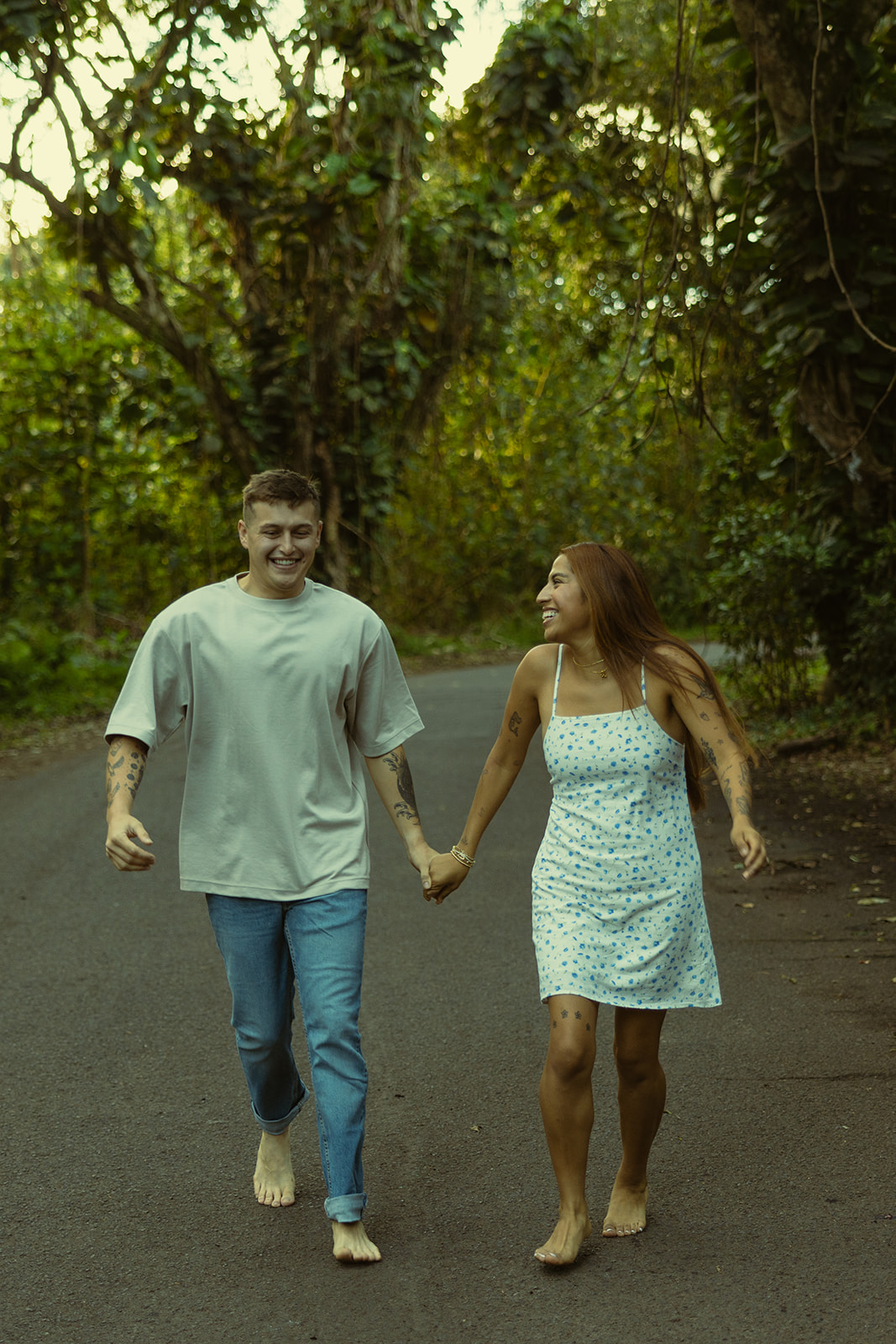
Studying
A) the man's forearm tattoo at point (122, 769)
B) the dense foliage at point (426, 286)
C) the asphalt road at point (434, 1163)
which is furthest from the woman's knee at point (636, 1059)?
the dense foliage at point (426, 286)

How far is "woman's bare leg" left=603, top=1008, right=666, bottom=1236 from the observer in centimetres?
343

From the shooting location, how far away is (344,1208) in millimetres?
3375

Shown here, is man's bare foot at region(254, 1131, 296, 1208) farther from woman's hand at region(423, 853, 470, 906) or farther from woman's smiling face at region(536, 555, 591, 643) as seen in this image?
woman's smiling face at region(536, 555, 591, 643)

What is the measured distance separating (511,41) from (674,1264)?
12.6 metres

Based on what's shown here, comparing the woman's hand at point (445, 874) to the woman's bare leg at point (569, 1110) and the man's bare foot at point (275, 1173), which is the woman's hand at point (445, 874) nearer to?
the woman's bare leg at point (569, 1110)

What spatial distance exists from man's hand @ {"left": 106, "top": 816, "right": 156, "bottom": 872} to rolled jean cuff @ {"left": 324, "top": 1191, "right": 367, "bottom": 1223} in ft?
3.11

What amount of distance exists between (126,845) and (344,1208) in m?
1.04

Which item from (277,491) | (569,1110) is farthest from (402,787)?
(569,1110)

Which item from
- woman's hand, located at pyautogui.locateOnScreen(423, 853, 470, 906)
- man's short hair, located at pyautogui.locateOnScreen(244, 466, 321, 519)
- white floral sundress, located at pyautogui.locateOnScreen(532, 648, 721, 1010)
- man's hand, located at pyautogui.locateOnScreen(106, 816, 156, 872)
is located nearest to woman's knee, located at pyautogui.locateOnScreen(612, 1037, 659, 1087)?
white floral sundress, located at pyautogui.locateOnScreen(532, 648, 721, 1010)

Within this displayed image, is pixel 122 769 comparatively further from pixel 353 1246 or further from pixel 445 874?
pixel 353 1246

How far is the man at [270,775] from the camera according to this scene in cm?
349

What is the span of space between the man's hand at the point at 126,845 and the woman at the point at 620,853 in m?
0.98

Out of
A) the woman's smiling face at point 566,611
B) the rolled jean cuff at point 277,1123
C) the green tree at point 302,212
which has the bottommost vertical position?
the rolled jean cuff at point 277,1123

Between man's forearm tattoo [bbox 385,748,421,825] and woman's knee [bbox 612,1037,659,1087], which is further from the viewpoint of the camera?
man's forearm tattoo [bbox 385,748,421,825]
